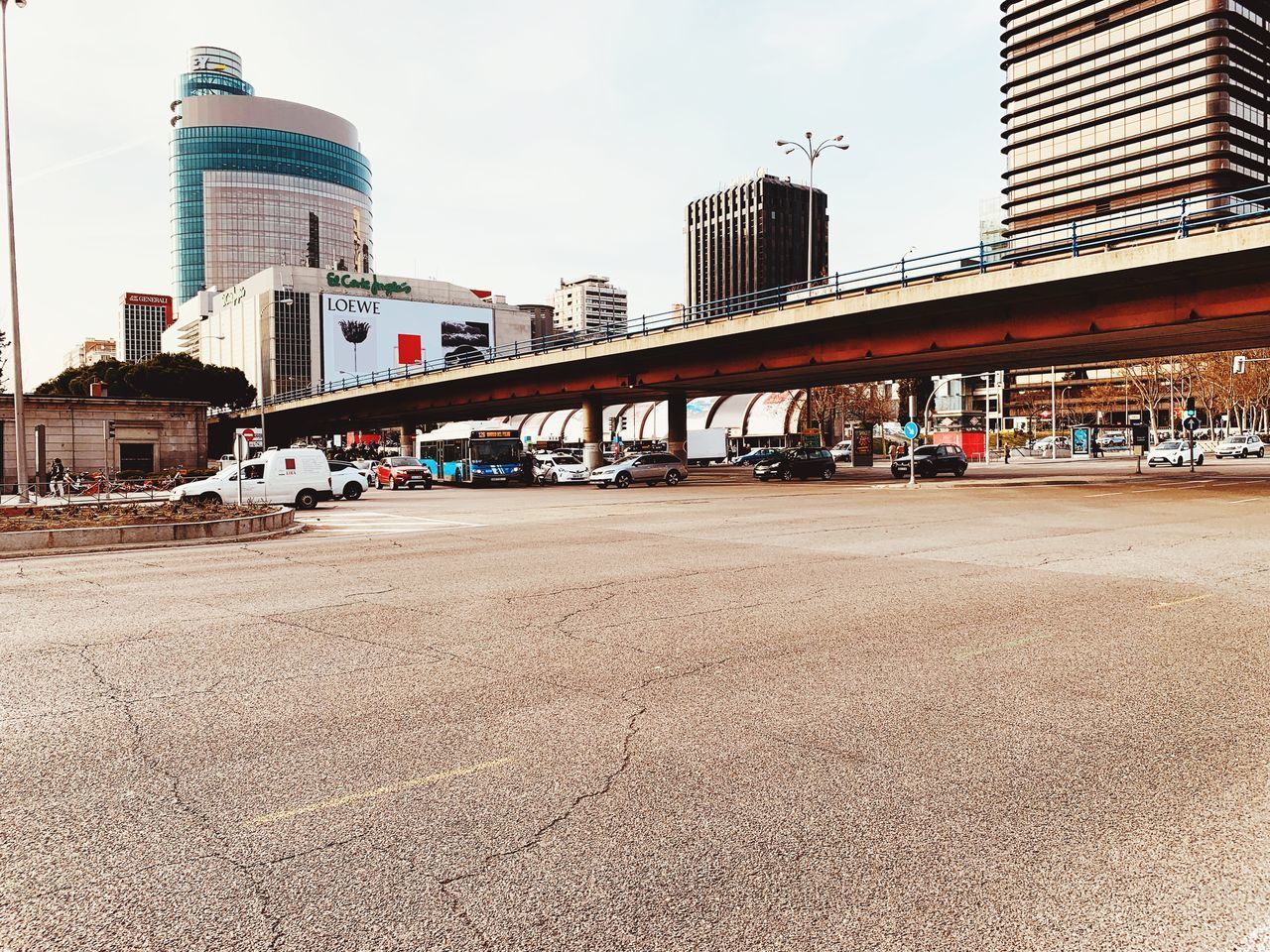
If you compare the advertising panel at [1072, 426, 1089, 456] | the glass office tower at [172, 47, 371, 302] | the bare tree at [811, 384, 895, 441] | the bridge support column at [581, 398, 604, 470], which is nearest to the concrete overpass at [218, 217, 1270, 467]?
the bridge support column at [581, 398, 604, 470]

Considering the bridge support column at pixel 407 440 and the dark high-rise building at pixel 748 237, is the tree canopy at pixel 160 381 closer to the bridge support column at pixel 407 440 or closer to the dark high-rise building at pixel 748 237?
the bridge support column at pixel 407 440

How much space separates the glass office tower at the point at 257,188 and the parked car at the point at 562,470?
468ft

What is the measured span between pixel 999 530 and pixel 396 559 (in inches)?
454

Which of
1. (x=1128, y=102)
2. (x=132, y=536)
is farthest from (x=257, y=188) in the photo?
(x=132, y=536)

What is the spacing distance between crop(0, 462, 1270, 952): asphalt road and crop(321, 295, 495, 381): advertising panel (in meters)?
127

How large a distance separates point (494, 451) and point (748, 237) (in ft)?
461

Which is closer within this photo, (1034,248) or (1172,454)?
(1034,248)

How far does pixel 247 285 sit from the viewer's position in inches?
5674

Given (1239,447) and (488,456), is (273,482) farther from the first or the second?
(1239,447)

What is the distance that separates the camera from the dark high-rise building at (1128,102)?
374 feet

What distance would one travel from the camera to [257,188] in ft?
580

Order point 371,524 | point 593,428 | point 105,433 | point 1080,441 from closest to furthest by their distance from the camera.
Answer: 1. point 371,524
2. point 593,428
3. point 105,433
4. point 1080,441

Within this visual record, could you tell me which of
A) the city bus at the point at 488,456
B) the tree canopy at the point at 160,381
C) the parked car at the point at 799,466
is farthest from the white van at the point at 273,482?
the tree canopy at the point at 160,381

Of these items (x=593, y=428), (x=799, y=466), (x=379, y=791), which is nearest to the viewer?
(x=379, y=791)
